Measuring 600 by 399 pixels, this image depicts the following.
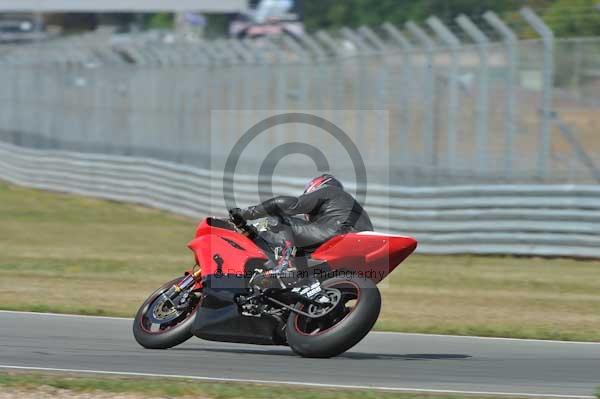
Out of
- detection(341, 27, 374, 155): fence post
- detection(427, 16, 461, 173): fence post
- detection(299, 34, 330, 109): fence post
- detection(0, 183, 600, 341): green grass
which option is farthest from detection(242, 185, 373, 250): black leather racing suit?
detection(299, 34, 330, 109): fence post

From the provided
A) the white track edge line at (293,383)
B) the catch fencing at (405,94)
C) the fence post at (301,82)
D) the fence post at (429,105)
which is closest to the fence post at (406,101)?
the catch fencing at (405,94)

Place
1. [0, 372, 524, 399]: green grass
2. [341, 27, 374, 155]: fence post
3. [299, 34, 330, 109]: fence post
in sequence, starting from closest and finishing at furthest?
[0, 372, 524, 399]: green grass → [341, 27, 374, 155]: fence post → [299, 34, 330, 109]: fence post

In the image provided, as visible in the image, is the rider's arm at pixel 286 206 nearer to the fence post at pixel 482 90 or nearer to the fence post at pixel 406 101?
the fence post at pixel 482 90

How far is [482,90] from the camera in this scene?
16.0 m

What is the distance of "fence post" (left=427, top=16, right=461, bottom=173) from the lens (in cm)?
1631

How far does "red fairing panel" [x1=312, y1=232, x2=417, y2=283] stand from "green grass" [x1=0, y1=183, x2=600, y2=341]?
2368mm

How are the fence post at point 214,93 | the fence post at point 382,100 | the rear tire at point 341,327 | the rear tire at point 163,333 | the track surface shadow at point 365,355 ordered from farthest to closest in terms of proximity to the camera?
the fence post at point 214,93
the fence post at point 382,100
the track surface shadow at point 365,355
the rear tire at point 163,333
the rear tire at point 341,327

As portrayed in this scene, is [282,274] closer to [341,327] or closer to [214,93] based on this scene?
[341,327]

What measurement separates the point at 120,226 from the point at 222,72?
385 centimetres

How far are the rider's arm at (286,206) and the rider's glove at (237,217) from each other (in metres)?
0.04

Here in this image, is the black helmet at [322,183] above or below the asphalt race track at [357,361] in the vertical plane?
above

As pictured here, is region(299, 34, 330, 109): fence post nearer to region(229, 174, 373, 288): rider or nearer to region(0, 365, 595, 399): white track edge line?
region(229, 174, 373, 288): rider

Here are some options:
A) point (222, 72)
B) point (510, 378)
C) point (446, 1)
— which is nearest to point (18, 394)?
point (510, 378)

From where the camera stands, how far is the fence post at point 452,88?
16.3m
